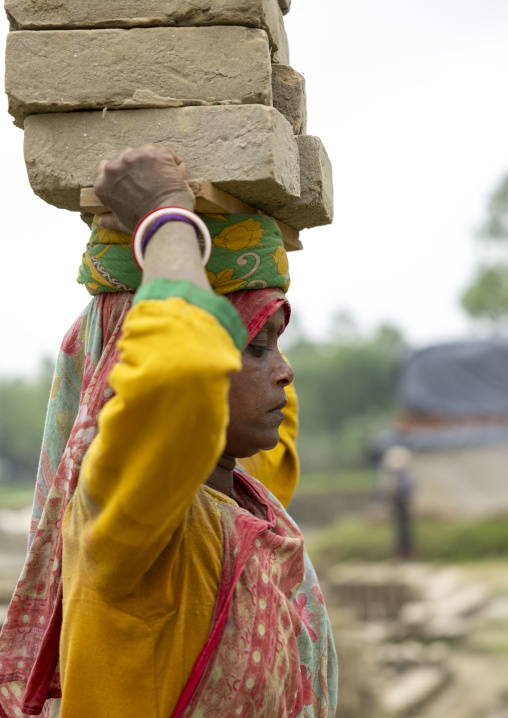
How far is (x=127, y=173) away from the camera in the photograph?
1.74m

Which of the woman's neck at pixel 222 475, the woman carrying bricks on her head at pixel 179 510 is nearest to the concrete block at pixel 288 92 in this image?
the woman carrying bricks on her head at pixel 179 510

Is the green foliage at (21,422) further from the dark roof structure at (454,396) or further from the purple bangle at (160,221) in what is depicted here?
the purple bangle at (160,221)

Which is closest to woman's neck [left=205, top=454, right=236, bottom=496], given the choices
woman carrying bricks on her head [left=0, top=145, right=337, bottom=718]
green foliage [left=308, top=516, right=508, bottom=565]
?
woman carrying bricks on her head [left=0, top=145, right=337, bottom=718]

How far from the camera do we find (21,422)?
157 feet

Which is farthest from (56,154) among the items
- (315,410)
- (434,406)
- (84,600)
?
(315,410)

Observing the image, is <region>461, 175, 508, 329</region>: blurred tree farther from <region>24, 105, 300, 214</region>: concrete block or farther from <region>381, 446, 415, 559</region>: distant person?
<region>24, 105, 300, 214</region>: concrete block

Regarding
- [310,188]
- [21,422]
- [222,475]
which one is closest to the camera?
[222,475]

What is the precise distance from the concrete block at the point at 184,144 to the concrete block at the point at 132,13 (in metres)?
0.21

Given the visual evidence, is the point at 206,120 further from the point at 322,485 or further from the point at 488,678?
the point at 322,485

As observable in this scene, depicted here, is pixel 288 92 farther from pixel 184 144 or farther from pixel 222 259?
pixel 222 259

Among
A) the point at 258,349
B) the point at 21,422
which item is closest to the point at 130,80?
the point at 258,349

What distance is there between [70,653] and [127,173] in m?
0.91

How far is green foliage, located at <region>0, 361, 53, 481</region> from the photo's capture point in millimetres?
40656

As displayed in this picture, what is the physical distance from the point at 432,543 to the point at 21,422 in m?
34.4
